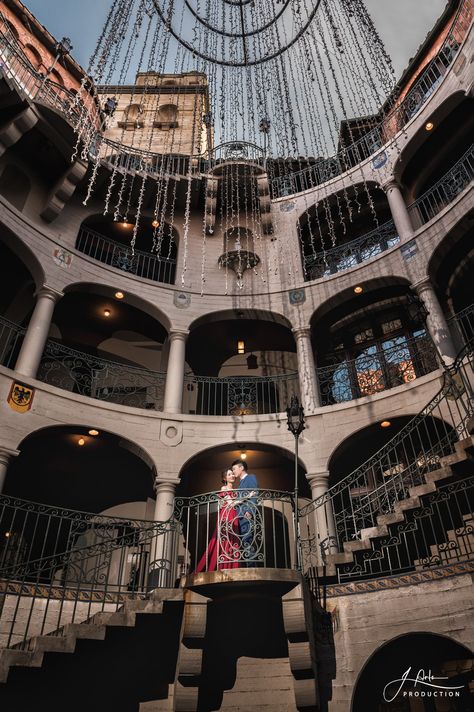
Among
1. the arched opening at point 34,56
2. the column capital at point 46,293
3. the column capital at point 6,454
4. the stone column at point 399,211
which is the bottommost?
the column capital at point 6,454

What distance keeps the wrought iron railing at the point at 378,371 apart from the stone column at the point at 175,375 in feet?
12.6

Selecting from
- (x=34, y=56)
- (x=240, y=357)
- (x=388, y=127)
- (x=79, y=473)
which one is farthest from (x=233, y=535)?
(x=34, y=56)

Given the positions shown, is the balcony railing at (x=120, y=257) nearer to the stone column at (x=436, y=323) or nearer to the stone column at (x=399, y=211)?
the stone column at (x=399, y=211)

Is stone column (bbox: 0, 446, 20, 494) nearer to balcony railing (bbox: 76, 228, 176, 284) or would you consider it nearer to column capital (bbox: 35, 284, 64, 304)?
column capital (bbox: 35, 284, 64, 304)

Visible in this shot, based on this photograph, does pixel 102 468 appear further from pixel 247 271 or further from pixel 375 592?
pixel 375 592

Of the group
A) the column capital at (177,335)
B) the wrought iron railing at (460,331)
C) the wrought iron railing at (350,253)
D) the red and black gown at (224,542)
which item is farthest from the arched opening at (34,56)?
the red and black gown at (224,542)

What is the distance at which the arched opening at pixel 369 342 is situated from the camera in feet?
43.8

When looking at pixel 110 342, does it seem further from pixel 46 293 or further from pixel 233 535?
pixel 233 535

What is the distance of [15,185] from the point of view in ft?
45.4

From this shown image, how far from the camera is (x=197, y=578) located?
6223mm

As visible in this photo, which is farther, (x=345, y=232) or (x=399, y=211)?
(x=345, y=232)

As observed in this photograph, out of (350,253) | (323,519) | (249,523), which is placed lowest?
(249,523)

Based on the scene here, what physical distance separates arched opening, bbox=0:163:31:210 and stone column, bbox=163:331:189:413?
5.57 meters

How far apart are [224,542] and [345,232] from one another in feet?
41.2
